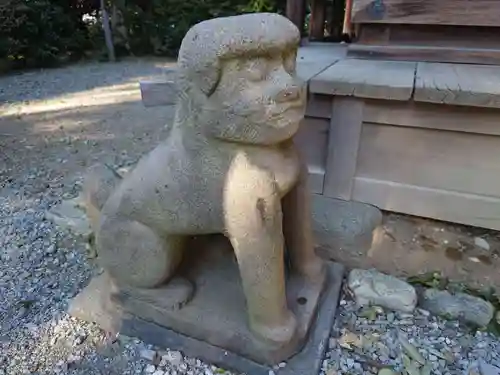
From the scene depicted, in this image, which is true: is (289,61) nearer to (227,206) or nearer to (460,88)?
(227,206)

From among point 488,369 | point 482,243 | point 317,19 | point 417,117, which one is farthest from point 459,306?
point 317,19

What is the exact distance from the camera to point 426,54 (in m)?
2.14

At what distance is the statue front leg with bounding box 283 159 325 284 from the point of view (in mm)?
1201

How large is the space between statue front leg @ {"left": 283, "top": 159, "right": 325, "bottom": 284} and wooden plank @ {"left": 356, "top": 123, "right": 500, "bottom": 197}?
2.31 feet

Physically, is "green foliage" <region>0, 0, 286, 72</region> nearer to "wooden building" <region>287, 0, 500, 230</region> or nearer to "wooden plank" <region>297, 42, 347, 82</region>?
"wooden plank" <region>297, 42, 347, 82</region>

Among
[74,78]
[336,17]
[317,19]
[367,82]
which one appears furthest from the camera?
[74,78]

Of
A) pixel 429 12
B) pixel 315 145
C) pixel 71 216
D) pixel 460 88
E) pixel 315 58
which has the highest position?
pixel 429 12

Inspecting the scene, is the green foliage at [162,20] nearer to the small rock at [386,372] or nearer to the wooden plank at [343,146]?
the wooden plank at [343,146]

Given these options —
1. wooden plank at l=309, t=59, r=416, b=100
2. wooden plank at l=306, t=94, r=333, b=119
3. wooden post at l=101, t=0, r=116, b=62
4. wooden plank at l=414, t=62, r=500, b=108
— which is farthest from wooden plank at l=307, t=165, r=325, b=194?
wooden post at l=101, t=0, r=116, b=62

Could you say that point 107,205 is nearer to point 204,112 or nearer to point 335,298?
point 204,112

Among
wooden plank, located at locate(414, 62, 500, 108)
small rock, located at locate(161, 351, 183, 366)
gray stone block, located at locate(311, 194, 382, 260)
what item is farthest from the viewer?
gray stone block, located at locate(311, 194, 382, 260)

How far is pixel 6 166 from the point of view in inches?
104

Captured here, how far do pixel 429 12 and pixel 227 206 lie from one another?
168 centimetres

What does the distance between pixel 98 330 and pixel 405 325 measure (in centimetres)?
96
